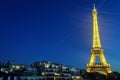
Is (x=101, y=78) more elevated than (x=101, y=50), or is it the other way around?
(x=101, y=50)

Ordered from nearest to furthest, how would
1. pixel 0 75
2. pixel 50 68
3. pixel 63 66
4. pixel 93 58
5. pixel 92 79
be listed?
pixel 0 75
pixel 92 79
pixel 93 58
pixel 50 68
pixel 63 66

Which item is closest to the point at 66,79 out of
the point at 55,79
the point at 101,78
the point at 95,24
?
the point at 55,79

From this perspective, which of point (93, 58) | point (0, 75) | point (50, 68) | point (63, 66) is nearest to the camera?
point (0, 75)

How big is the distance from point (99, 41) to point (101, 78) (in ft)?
28.7

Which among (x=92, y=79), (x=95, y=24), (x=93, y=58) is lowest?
(x=92, y=79)

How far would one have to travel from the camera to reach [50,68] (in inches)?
3039

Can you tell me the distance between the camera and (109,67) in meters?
63.3

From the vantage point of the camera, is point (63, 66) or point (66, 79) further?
point (63, 66)

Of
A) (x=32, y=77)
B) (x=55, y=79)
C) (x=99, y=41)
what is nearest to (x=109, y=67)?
(x=99, y=41)

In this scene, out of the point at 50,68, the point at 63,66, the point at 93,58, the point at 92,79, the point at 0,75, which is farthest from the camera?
the point at 63,66

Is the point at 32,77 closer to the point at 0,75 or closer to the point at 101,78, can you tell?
the point at 0,75

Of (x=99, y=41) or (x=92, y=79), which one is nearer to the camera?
(x=92, y=79)

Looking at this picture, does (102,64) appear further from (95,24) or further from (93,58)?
(95,24)

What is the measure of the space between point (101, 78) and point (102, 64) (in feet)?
20.5
